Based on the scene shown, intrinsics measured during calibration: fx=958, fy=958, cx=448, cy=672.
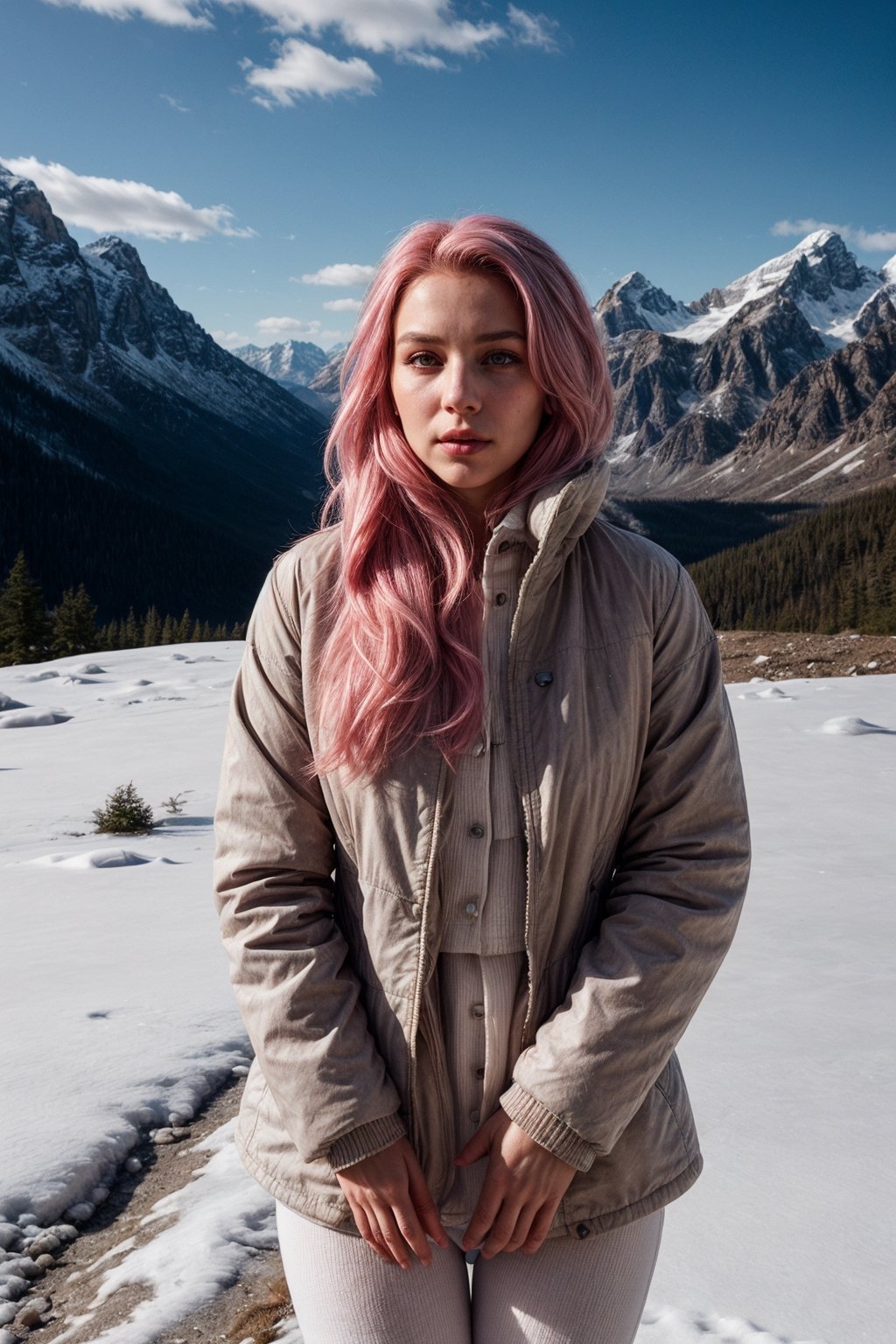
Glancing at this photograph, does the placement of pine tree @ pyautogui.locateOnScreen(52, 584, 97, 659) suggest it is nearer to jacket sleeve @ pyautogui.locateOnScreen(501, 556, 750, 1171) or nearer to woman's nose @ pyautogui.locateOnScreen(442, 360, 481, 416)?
woman's nose @ pyautogui.locateOnScreen(442, 360, 481, 416)

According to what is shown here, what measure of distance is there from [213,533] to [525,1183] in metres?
132

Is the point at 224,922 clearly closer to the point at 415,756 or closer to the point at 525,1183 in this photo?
the point at 415,756

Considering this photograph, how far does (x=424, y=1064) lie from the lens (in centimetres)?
195

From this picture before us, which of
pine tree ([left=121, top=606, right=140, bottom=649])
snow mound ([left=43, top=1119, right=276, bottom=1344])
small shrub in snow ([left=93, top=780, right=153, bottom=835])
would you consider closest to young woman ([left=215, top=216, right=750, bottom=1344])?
→ snow mound ([left=43, top=1119, right=276, bottom=1344])

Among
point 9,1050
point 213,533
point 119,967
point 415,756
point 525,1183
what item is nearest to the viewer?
point 525,1183

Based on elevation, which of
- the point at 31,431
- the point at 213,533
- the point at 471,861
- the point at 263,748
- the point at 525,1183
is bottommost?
the point at 525,1183

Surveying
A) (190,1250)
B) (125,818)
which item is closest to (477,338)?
(190,1250)

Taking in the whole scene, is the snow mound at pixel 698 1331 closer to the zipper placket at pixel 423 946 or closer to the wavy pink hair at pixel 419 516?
the zipper placket at pixel 423 946

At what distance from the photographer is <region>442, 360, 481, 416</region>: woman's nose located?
1.98 metres

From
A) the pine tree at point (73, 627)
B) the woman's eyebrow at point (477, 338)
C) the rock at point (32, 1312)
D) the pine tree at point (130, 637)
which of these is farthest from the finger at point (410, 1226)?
the pine tree at point (130, 637)

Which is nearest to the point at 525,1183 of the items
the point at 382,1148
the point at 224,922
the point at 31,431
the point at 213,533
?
the point at 382,1148

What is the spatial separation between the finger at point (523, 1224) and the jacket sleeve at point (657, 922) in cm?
12

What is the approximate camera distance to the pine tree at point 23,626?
46.3 m

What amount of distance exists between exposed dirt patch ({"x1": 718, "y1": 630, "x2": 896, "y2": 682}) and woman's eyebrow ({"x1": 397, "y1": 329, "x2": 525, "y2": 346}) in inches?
714
